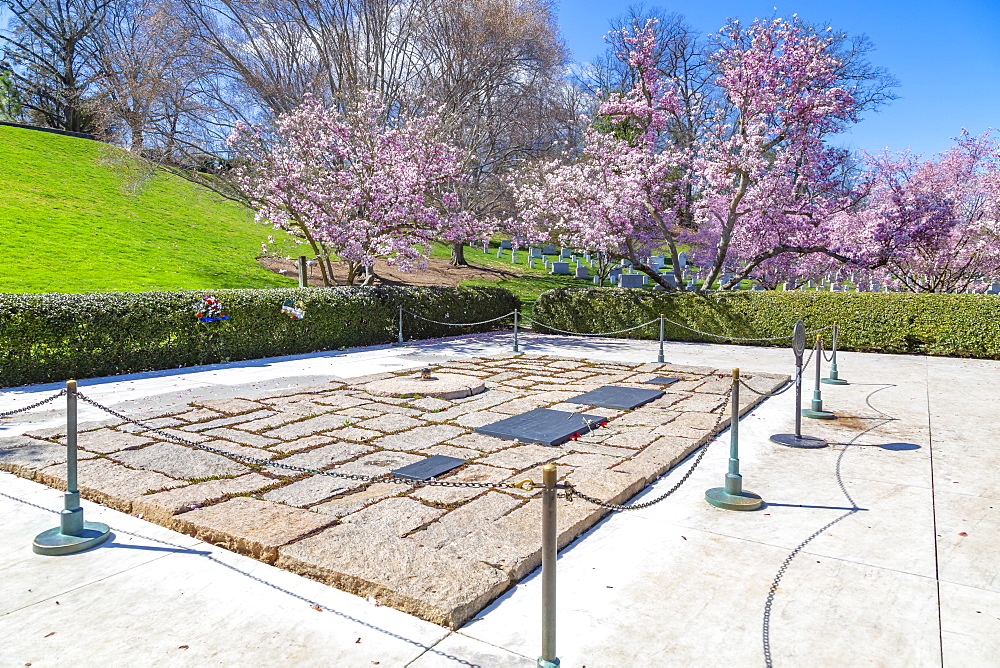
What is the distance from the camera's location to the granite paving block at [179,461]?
17.4 feet

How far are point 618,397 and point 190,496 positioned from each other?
5461mm

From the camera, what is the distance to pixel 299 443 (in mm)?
6254

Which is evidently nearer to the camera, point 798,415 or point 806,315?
point 798,415

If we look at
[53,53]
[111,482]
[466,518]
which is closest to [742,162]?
[466,518]

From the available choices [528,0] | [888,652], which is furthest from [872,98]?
[888,652]

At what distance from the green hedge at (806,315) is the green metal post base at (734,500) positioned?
11173 millimetres

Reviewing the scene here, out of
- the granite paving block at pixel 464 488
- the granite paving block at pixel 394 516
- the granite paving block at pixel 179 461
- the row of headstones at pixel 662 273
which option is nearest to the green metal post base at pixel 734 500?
the granite paving block at pixel 464 488

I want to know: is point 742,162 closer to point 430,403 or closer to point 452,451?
point 430,403

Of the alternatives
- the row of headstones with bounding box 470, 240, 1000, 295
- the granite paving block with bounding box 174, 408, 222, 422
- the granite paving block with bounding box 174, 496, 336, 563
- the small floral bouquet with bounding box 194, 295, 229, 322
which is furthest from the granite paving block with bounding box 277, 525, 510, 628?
the row of headstones with bounding box 470, 240, 1000, 295

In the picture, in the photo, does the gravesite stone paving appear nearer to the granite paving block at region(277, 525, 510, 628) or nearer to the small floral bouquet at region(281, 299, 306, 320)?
the granite paving block at region(277, 525, 510, 628)

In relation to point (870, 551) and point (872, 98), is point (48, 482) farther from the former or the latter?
point (872, 98)

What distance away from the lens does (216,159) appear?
2141cm

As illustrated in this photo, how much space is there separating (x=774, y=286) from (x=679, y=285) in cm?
791

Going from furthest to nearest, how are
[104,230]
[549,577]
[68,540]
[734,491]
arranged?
[104,230] < [734,491] < [68,540] < [549,577]
